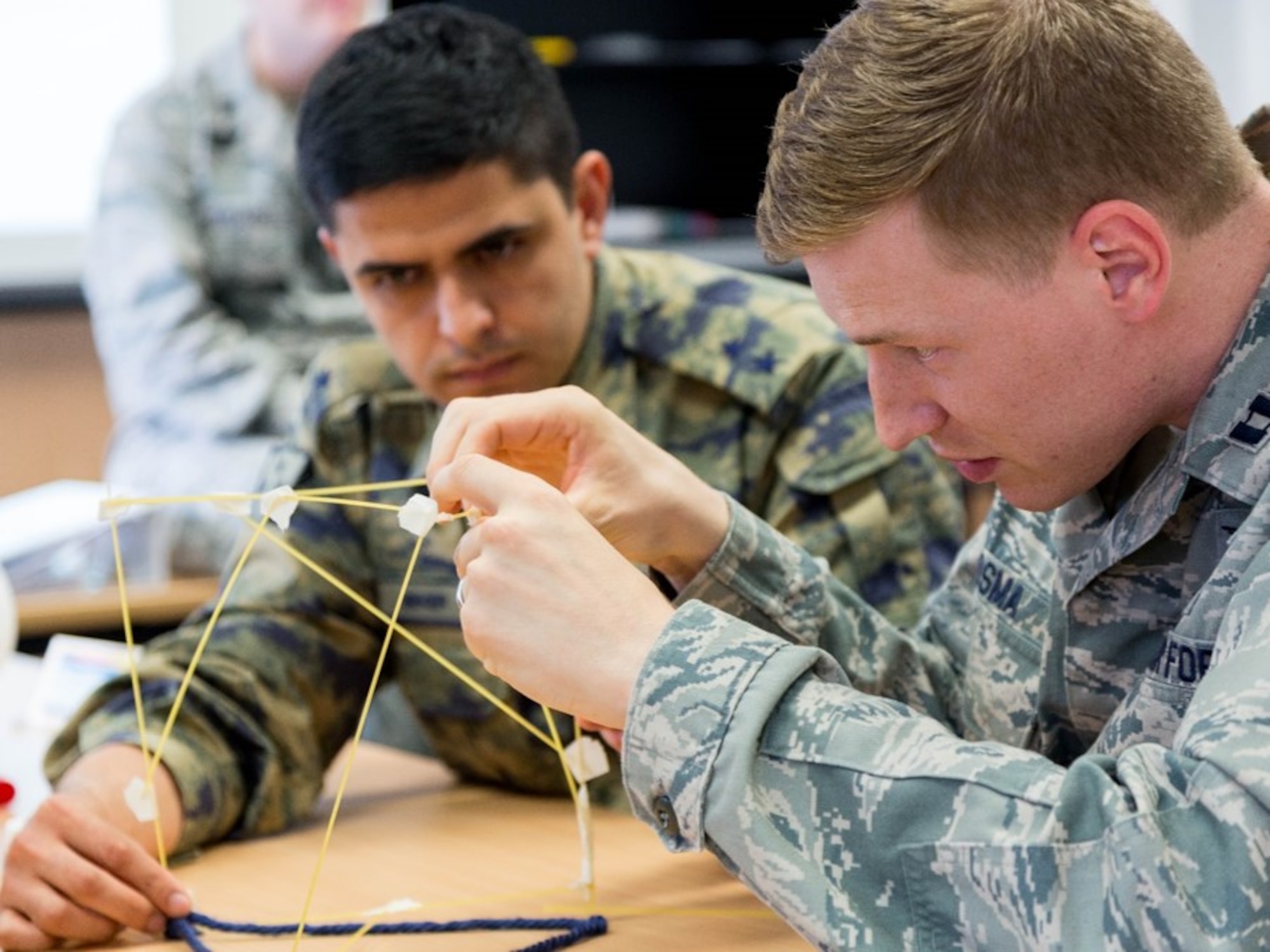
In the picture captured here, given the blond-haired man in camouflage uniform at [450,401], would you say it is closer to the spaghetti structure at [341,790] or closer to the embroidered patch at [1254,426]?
the spaghetti structure at [341,790]

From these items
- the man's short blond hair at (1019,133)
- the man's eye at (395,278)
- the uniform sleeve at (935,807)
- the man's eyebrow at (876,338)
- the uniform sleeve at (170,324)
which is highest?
the man's short blond hair at (1019,133)

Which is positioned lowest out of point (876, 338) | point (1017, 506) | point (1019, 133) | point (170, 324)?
point (170, 324)

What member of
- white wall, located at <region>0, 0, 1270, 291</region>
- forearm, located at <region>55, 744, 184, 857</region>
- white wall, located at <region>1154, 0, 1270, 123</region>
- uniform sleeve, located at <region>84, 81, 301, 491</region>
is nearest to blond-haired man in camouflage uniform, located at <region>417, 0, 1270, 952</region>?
forearm, located at <region>55, 744, 184, 857</region>

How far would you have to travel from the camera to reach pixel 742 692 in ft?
3.33

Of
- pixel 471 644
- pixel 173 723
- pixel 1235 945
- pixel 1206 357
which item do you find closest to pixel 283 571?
pixel 173 723

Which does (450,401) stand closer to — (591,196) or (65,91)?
(591,196)

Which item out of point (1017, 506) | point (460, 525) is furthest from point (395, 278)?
point (1017, 506)

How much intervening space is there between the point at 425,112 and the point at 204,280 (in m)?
2.21

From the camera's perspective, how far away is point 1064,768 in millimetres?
1072

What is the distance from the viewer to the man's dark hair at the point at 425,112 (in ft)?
5.69

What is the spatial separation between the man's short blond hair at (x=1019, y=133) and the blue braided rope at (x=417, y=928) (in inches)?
21.5

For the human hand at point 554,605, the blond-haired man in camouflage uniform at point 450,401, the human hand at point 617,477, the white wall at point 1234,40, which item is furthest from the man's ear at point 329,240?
the white wall at point 1234,40

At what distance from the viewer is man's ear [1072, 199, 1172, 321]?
105cm

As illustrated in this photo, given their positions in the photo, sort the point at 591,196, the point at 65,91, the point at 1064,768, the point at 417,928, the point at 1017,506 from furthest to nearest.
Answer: the point at 65,91
the point at 591,196
the point at 417,928
the point at 1017,506
the point at 1064,768
